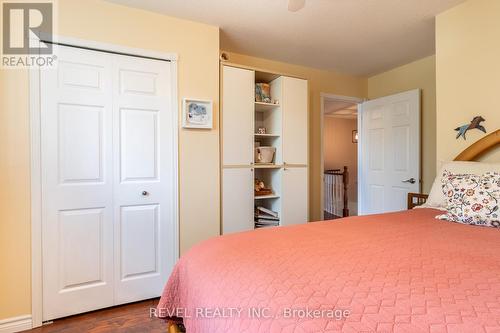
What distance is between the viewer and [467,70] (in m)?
2.07

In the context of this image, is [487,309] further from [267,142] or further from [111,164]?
[267,142]

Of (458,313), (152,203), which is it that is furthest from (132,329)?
(458,313)

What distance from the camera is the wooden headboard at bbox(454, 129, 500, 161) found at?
1.85m

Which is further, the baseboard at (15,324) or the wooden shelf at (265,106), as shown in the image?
the wooden shelf at (265,106)

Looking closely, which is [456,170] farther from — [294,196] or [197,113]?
[197,113]

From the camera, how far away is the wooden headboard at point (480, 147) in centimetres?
185

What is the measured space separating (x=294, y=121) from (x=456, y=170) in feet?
4.97

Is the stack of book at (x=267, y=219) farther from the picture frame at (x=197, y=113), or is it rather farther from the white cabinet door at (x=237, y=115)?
the picture frame at (x=197, y=113)

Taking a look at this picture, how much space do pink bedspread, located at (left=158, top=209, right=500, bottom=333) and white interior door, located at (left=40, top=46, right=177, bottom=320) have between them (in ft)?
3.52

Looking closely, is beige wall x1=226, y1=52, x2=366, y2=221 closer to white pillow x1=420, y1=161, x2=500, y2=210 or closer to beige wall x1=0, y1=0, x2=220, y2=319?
beige wall x1=0, y1=0, x2=220, y2=319

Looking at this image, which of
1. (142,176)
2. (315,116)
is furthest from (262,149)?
(142,176)

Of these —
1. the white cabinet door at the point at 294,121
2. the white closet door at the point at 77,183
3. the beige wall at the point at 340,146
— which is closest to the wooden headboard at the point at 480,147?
the white cabinet door at the point at 294,121

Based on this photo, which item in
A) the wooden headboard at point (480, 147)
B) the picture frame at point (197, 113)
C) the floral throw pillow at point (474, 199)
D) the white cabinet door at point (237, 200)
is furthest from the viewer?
the white cabinet door at point (237, 200)

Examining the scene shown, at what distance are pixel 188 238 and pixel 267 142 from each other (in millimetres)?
1370
